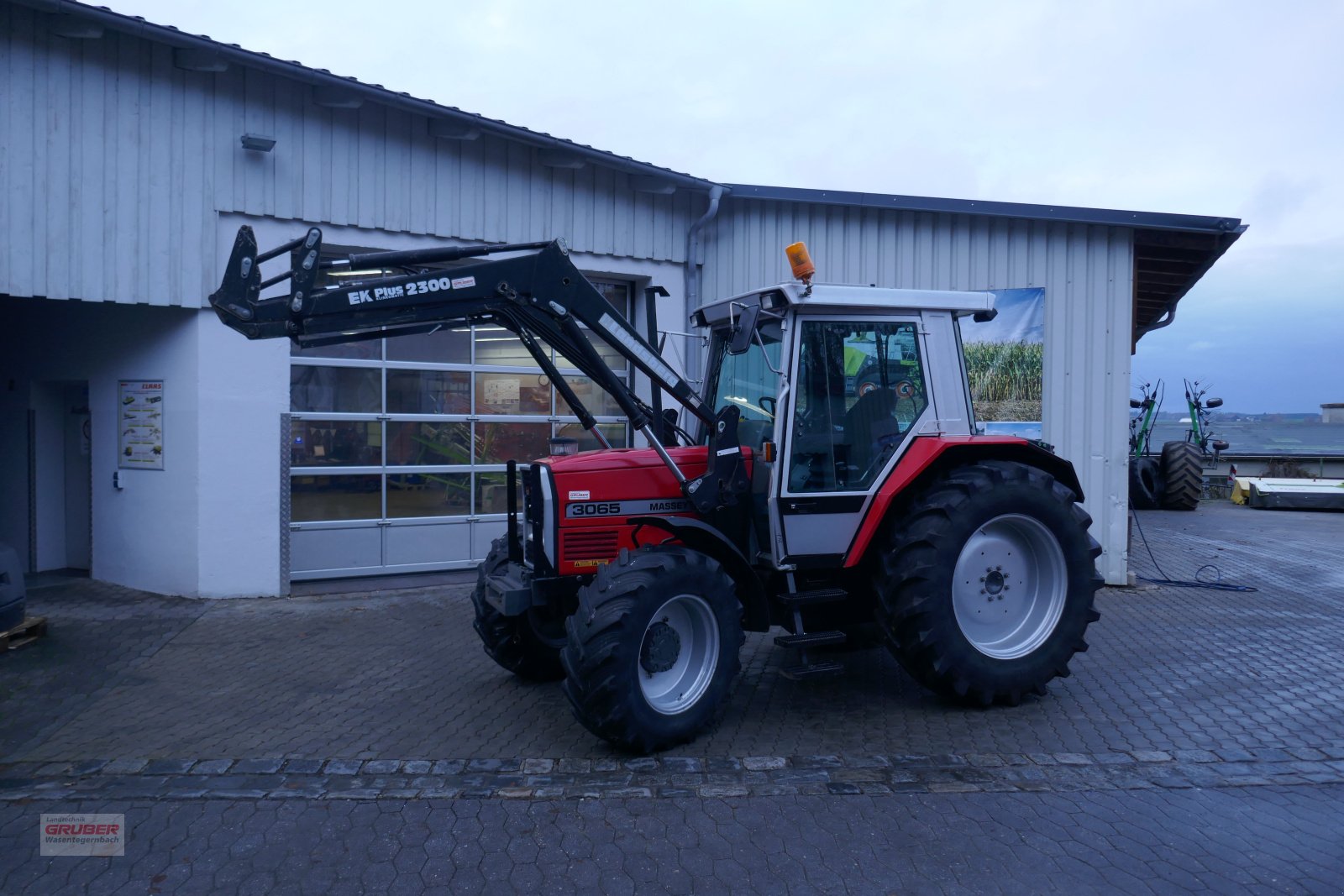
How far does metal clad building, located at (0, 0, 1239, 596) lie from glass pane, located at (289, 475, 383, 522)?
20 millimetres

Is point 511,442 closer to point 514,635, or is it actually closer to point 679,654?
point 514,635

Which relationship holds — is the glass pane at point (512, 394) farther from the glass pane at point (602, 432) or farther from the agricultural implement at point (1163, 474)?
the agricultural implement at point (1163, 474)

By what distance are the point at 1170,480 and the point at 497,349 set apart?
14971 mm

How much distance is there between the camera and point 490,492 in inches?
424

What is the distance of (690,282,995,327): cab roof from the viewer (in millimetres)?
5832

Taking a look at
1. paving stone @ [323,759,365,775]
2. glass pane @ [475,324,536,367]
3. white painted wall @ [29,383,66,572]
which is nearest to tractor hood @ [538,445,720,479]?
paving stone @ [323,759,365,775]

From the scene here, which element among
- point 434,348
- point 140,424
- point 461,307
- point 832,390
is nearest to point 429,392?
point 434,348

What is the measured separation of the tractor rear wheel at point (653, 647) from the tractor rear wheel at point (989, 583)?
3.47 feet

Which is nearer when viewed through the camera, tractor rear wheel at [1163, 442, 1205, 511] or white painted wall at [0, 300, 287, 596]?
white painted wall at [0, 300, 287, 596]

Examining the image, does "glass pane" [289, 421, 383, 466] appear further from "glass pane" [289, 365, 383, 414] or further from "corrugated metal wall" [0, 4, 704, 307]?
"corrugated metal wall" [0, 4, 704, 307]

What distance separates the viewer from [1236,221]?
9852 millimetres

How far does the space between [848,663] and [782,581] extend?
60.2 inches

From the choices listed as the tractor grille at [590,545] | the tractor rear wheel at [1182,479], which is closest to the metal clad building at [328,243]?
the tractor grille at [590,545]

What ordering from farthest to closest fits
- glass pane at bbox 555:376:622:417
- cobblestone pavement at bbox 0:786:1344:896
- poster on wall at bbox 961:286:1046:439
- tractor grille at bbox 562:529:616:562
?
glass pane at bbox 555:376:622:417 < poster on wall at bbox 961:286:1046:439 < tractor grille at bbox 562:529:616:562 < cobblestone pavement at bbox 0:786:1344:896
